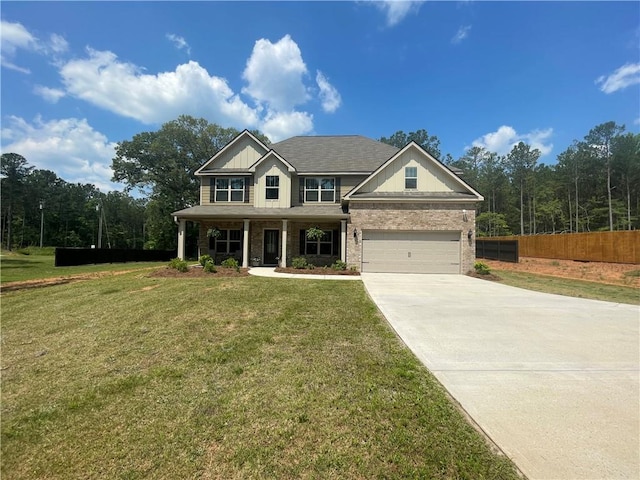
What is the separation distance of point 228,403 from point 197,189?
32.1 meters

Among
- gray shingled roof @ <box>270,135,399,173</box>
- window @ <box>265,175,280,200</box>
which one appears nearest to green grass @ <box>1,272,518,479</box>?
window @ <box>265,175,280,200</box>

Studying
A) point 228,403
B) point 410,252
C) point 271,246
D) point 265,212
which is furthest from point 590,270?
point 228,403

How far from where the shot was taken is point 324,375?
3883 millimetres

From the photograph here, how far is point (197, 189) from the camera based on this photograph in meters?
32.2

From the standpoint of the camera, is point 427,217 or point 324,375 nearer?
point 324,375

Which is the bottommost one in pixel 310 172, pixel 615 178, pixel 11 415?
pixel 11 415

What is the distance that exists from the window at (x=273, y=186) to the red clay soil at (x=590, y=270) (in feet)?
41.7

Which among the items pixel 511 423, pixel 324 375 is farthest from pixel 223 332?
pixel 511 423

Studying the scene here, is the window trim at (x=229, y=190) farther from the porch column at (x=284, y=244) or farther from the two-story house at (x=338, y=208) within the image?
the porch column at (x=284, y=244)

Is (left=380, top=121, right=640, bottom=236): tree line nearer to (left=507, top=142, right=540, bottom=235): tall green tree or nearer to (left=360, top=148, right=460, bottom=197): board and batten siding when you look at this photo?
(left=507, top=142, right=540, bottom=235): tall green tree

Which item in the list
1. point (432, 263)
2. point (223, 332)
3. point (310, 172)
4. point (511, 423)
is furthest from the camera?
point (310, 172)

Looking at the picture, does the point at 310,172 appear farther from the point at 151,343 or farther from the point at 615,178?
the point at 615,178

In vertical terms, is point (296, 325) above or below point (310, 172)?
below

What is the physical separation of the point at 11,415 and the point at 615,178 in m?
60.1
